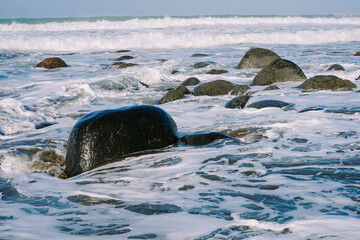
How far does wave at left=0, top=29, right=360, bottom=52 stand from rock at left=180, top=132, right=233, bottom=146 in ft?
55.2

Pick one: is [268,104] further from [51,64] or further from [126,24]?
[126,24]

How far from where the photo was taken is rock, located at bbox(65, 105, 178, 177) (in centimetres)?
398

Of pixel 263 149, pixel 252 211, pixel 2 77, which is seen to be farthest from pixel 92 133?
pixel 2 77

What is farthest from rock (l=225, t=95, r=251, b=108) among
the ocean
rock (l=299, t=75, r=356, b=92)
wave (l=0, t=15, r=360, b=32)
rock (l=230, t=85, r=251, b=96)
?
wave (l=0, t=15, r=360, b=32)

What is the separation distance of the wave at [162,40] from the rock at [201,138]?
A: 1683cm

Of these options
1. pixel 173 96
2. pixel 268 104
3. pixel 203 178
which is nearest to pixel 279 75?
pixel 173 96

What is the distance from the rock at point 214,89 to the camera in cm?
788

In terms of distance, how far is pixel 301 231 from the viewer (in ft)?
6.89

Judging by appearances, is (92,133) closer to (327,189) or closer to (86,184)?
(86,184)

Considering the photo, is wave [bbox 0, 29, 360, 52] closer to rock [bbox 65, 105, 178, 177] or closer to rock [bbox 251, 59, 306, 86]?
rock [bbox 251, 59, 306, 86]

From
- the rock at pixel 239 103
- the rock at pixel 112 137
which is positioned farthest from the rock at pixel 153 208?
the rock at pixel 239 103

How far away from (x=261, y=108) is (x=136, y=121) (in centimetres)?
230

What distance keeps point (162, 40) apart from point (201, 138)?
18258mm

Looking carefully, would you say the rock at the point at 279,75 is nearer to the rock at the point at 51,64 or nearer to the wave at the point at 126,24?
the rock at the point at 51,64
